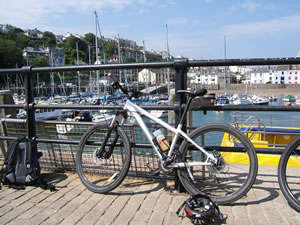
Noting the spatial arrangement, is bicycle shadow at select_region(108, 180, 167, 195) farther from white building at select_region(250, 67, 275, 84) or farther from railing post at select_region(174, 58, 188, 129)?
white building at select_region(250, 67, 275, 84)

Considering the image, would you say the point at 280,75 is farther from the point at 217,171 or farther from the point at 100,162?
the point at 100,162

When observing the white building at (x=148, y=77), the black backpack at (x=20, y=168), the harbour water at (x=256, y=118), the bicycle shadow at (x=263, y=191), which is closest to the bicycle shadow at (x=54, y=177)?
the black backpack at (x=20, y=168)

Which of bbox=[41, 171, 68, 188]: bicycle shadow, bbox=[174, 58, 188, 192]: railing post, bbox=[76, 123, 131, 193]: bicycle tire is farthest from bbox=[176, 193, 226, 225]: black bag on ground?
bbox=[41, 171, 68, 188]: bicycle shadow

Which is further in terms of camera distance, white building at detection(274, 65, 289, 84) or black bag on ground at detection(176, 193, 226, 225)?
white building at detection(274, 65, 289, 84)

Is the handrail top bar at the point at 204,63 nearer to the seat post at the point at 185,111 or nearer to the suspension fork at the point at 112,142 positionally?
the seat post at the point at 185,111

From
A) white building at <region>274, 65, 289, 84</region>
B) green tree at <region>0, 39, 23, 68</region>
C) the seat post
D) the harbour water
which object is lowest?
Answer: the harbour water

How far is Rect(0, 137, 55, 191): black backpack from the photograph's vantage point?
10.5 ft

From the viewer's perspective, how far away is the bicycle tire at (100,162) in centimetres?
297

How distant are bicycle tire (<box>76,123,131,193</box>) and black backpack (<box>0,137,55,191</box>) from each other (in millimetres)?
494

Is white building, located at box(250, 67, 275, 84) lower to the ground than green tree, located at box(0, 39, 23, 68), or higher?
lower

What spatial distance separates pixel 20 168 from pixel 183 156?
2028 millimetres

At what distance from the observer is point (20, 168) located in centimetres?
322

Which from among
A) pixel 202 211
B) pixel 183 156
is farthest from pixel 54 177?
pixel 202 211

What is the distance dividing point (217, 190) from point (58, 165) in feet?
7.65
